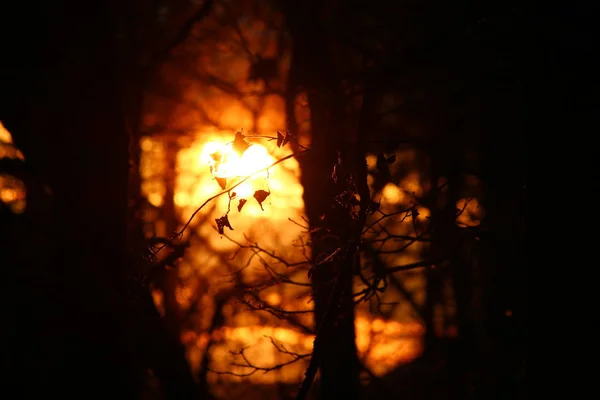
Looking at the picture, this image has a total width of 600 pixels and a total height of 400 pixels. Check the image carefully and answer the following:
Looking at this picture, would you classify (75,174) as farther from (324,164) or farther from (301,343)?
(301,343)

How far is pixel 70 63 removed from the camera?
4.59 meters

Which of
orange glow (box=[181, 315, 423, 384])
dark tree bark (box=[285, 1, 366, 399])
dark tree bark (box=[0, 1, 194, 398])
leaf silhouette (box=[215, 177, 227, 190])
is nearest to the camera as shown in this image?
leaf silhouette (box=[215, 177, 227, 190])

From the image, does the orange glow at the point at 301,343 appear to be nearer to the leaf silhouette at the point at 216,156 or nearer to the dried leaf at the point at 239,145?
the leaf silhouette at the point at 216,156

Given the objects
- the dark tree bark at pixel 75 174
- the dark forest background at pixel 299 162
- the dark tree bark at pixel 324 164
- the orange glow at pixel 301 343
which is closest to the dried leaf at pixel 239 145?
the dark forest background at pixel 299 162

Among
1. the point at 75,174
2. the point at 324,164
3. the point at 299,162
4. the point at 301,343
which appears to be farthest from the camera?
the point at 301,343

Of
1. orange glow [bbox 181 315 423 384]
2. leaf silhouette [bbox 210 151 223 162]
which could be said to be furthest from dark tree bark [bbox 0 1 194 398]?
orange glow [bbox 181 315 423 384]

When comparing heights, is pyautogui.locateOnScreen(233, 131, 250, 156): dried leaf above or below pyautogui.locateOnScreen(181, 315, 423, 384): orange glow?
above

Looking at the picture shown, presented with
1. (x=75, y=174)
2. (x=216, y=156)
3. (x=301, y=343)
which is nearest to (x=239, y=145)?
(x=216, y=156)

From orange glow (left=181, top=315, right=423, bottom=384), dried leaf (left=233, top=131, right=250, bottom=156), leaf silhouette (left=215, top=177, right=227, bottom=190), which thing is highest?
dried leaf (left=233, top=131, right=250, bottom=156)

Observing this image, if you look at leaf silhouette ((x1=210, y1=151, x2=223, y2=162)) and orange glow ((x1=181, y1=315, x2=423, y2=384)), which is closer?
leaf silhouette ((x1=210, y1=151, x2=223, y2=162))

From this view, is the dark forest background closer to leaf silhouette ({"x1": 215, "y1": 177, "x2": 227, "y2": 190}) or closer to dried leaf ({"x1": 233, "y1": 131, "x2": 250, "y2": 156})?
dried leaf ({"x1": 233, "y1": 131, "x2": 250, "y2": 156})

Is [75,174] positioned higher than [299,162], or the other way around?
[299,162]

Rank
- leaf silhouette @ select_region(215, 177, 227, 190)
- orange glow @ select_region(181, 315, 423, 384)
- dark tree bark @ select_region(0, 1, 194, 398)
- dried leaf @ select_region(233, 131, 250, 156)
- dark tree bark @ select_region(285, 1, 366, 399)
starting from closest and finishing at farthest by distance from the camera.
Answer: dried leaf @ select_region(233, 131, 250, 156) < leaf silhouette @ select_region(215, 177, 227, 190) < dark tree bark @ select_region(0, 1, 194, 398) < dark tree bark @ select_region(285, 1, 366, 399) < orange glow @ select_region(181, 315, 423, 384)

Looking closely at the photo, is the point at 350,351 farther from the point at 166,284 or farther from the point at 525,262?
the point at 166,284
